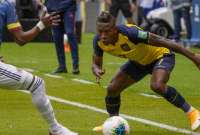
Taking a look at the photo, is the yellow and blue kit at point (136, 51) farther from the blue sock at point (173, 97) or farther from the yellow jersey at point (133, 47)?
the blue sock at point (173, 97)

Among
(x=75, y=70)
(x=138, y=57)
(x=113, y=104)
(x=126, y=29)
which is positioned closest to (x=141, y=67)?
(x=138, y=57)

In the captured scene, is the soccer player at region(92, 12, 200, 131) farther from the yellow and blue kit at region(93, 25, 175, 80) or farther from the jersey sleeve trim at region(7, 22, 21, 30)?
the jersey sleeve trim at region(7, 22, 21, 30)

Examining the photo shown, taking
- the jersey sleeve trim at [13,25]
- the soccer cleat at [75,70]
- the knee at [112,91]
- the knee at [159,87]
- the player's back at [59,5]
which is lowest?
the soccer cleat at [75,70]

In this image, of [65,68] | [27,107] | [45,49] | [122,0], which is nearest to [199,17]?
[122,0]

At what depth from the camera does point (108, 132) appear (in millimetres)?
9273

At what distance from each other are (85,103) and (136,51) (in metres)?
2.76

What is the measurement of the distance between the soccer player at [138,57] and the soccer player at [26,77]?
33.9 inches

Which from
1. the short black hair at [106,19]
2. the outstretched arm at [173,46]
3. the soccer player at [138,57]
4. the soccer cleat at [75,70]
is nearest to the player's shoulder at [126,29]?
the soccer player at [138,57]

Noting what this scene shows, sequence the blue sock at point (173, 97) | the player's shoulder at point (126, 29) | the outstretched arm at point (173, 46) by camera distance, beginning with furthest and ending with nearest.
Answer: the blue sock at point (173, 97)
the player's shoulder at point (126, 29)
the outstretched arm at point (173, 46)

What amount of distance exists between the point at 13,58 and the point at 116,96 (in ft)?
31.2

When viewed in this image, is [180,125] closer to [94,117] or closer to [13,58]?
[94,117]

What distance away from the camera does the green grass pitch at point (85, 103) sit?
10.5 m

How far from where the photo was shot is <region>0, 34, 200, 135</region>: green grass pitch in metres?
10.5

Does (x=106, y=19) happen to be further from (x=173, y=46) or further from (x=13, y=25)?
(x=13, y=25)
